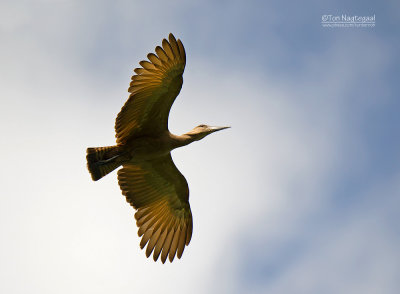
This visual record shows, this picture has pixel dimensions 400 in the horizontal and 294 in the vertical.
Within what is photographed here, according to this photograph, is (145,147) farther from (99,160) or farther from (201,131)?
(201,131)

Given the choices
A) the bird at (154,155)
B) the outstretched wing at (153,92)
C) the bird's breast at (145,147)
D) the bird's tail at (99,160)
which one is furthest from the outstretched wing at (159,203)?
the outstretched wing at (153,92)

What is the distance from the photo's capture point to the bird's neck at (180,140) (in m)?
16.2

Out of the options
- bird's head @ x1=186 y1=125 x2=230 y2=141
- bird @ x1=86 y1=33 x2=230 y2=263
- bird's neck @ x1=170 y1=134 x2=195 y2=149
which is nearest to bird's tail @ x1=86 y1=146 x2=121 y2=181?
bird @ x1=86 y1=33 x2=230 y2=263

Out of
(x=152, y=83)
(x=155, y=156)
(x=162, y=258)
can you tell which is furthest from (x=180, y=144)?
(x=162, y=258)

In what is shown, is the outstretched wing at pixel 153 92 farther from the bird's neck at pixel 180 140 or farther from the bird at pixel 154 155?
the bird's neck at pixel 180 140

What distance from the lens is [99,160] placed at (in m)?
15.8

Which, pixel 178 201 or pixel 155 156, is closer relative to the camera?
pixel 155 156

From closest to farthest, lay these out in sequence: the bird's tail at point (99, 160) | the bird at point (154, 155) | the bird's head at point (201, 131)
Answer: the bird at point (154, 155), the bird's tail at point (99, 160), the bird's head at point (201, 131)

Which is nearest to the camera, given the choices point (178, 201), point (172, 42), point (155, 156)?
point (172, 42)

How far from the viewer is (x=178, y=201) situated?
1741cm

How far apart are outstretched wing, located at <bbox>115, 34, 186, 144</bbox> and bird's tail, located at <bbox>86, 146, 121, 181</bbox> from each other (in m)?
0.43

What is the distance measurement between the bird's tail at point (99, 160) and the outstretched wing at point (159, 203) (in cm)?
87

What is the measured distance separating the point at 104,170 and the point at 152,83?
7.44 ft

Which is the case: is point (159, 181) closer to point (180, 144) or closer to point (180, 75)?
point (180, 144)
